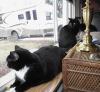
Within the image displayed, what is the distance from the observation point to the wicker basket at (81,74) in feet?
3.10

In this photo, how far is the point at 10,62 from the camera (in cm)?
110

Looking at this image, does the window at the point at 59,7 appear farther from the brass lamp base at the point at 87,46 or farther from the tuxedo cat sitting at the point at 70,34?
the brass lamp base at the point at 87,46

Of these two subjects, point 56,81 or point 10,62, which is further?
point 56,81

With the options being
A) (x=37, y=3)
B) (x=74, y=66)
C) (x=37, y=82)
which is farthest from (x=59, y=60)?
(x=37, y=3)

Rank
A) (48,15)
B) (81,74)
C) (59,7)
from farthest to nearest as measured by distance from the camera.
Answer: (59,7)
(48,15)
(81,74)

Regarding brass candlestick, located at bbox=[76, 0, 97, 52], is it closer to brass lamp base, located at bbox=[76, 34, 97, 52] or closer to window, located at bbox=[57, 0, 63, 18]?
brass lamp base, located at bbox=[76, 34, 97, 52]

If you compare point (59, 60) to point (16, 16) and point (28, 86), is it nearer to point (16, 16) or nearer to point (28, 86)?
point (28, 86)

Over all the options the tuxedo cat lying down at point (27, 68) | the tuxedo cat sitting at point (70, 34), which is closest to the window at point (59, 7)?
the tuxedo cat sitting at point (70, 34)

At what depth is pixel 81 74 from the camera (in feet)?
3.18

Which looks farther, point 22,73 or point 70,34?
point 70,34

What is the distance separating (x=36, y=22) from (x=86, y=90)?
0.86 meters

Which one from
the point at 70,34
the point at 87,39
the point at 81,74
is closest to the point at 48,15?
the point at 70,34

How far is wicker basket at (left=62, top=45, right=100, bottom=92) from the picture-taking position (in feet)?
3.10

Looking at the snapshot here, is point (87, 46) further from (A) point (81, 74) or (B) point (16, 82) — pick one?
(B) point (16, 82)
